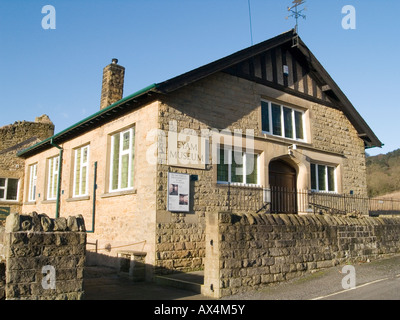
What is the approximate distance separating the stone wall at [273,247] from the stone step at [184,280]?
613 millimetres

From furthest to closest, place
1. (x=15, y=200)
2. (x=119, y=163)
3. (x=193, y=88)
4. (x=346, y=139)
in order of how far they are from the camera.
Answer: (x=15, y=200) → (x=346, y=139) → (x=119, y=163) → (x=193, y=88)

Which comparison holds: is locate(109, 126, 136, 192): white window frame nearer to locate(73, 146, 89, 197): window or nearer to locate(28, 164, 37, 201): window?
locate(73, 146, 89, 197): window

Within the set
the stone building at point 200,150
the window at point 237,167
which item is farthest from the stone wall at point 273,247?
the window at point 237,167

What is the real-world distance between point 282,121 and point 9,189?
15.5 m

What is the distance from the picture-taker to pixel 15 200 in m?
21.4

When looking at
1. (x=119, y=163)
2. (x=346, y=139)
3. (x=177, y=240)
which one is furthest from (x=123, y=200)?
(x=346, y=139)

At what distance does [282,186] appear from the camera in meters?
14.7

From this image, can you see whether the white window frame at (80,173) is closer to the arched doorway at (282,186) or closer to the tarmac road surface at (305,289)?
the tarmac road surface at (305,289)

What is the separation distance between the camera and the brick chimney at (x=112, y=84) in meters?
16.2

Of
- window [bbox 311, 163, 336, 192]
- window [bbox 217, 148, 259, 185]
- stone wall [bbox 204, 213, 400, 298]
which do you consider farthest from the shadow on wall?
window [bbox 311, 163, 336, 192]

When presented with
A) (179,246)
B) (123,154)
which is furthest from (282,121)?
(179,246)

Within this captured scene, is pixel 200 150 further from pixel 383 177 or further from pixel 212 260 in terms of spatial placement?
pixel 383 177
